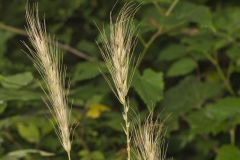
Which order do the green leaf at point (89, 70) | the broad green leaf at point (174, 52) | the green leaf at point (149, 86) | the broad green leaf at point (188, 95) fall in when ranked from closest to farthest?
the green leaf at point (149, 86) < the green leaf at point (89, 70) < the broad green leaf at point (188, 95) < the broad green leaf at point (174, 52)

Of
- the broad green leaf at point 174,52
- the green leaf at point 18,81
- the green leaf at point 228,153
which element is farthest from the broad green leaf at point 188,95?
the green leaf at point 18,81

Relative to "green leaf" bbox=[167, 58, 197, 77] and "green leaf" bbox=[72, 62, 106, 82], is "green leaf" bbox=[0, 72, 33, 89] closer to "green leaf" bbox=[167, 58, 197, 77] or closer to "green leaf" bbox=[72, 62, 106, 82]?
"green leaf" bbox=[72, 62, 106, 82]

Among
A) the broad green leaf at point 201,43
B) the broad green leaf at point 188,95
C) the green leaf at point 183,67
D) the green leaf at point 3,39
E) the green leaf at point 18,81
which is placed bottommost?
the broad green leaf at point 188,95

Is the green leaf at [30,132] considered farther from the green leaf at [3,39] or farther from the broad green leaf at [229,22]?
the broad green leaf at [229,22]

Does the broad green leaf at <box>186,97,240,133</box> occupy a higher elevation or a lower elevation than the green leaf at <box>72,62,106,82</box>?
lower

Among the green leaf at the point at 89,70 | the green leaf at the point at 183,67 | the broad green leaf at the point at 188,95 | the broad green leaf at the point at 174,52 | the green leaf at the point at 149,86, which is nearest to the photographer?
the green leaf at the point at 149,86

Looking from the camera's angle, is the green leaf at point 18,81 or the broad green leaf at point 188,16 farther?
the broad green leaf at point 188,16

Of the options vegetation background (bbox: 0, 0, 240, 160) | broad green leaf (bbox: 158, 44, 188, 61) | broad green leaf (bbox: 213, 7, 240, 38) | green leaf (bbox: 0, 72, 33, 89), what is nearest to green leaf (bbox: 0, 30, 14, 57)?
vegetation background (bbox: 0, 0, 240, 160)

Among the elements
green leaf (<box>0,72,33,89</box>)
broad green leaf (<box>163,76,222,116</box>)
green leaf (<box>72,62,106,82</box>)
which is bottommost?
broad green leaf (<box>163,76,222,116</box>)
